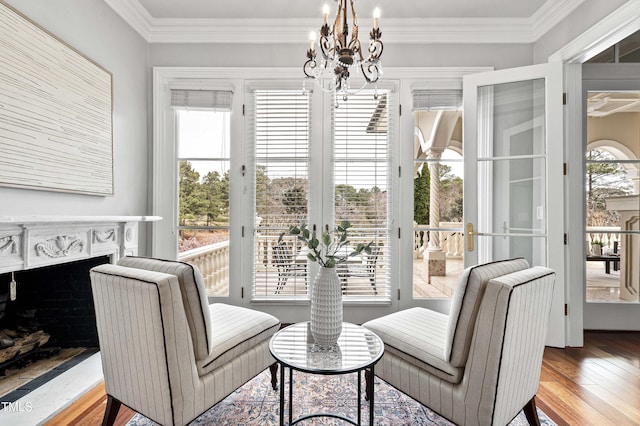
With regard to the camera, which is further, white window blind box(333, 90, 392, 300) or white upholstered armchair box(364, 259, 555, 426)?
white window blind box(333, 90, 392, 300)

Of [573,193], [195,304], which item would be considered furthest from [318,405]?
[573,193]

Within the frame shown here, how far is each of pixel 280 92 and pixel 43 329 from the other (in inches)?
104

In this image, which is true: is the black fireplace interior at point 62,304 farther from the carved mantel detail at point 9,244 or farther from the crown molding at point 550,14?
the crown molding at point 550,14

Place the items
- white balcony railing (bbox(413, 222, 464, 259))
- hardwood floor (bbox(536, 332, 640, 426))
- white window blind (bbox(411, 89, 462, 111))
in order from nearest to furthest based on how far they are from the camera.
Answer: hardwood floor (bbox(536, 332, 640, 426)), white window blind (bbox(411, 89, 462, 111)), white balcony railing (bbox(413, 222, 464, 259))

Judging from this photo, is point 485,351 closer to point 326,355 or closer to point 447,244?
point 326,355

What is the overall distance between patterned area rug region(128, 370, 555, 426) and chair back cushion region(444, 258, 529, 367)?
548 millimetres

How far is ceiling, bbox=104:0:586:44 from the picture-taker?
261 cm

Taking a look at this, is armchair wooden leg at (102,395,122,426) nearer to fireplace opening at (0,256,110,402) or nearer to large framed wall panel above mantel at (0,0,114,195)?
fireplace opening at (0,256,110,402)

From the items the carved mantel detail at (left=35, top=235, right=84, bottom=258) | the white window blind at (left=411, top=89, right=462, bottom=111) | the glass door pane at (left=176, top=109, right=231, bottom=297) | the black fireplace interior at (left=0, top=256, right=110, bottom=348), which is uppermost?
the white window blind at (left=411, top=89, right=462, bottom=111)

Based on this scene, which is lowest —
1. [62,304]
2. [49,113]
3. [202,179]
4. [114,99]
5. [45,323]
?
[45,323]

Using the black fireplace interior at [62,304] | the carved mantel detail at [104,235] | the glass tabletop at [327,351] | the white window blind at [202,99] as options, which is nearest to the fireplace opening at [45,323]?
the black fireplace interior at [62,304]

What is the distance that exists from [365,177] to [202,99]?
1702 mm

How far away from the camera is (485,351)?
50.8 inches

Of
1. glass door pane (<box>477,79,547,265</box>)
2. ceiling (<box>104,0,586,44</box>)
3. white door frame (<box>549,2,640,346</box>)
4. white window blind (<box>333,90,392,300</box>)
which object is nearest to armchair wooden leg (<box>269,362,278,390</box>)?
white window blind (<box>333,90,392,300</box>)
